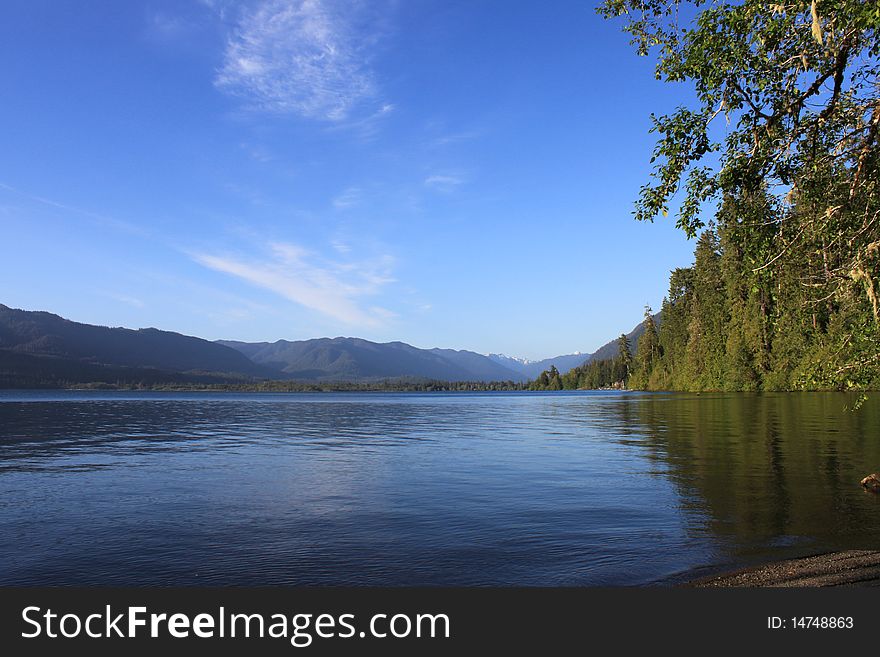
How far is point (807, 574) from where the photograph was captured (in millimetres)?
12500

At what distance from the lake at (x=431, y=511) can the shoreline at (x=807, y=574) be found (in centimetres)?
85

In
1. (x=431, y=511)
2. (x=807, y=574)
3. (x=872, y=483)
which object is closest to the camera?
(x=807, y=574)

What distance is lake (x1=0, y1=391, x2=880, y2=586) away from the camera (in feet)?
47.6

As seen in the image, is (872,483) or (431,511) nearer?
(431,511)

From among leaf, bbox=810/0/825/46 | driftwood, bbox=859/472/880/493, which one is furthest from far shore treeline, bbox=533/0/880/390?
driftwood, bbox=859/472/880/493

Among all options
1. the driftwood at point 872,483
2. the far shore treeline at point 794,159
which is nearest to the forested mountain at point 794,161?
the far shore treeline at point 794,159

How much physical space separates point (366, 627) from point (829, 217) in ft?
50.2

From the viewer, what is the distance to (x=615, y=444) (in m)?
43.2

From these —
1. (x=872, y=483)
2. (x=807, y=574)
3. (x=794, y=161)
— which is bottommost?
(x=807, y=574)

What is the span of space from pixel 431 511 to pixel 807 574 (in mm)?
12332

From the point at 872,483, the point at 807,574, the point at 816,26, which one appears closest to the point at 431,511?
the point at 807,574

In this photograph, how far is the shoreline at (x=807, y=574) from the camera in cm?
1190

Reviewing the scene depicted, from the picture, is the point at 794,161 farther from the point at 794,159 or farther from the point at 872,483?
the point at 872,483

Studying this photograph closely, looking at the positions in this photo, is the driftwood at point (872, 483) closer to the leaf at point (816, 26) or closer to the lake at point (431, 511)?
the lake at point (431, 511)
